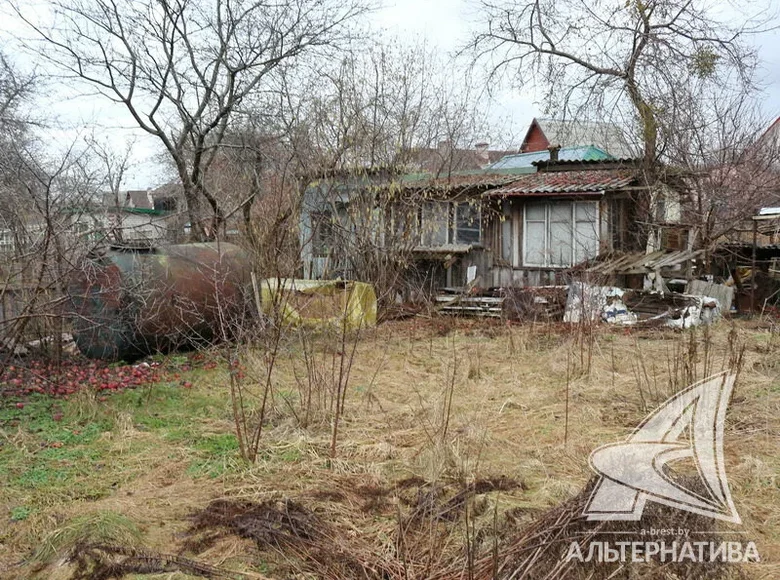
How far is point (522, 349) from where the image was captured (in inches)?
307

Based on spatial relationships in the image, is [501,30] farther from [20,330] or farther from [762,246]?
[20,330]

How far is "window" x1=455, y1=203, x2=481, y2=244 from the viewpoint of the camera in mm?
14242

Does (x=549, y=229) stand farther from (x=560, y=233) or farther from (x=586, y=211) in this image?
(x=586, y=211)

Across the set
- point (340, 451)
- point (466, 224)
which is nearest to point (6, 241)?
point (340, 451)

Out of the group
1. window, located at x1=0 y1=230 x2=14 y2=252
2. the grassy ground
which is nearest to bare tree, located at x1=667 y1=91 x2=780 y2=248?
the grassy ground

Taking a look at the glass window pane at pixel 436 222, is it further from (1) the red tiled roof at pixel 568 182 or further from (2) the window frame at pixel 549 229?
(2) the window frame at pixel 549 229

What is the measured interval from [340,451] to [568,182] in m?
10.5

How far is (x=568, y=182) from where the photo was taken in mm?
13148

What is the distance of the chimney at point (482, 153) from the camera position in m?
15.2

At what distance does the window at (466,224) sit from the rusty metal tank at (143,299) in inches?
295

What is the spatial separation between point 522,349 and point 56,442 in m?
5.35

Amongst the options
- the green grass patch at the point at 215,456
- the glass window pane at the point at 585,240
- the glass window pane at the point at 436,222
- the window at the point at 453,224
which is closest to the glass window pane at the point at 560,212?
the glass window pane at the point at 585,240

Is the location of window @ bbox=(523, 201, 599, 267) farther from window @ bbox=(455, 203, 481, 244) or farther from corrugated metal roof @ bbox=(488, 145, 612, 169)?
corrugated metal roof @ bbox=(488, 145, 612, 169)

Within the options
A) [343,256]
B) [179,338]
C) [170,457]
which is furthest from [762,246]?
[170,457]
